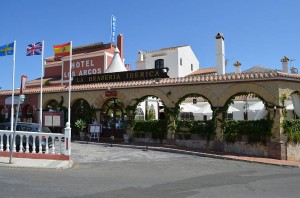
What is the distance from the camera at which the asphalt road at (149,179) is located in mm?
7977

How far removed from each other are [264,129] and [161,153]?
5763mm

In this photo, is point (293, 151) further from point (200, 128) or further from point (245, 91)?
point (200, 128)

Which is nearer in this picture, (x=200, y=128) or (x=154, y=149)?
(x=154, y=149)

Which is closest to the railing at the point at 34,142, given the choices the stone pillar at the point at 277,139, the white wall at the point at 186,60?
the stone pillar at the point at 277,139

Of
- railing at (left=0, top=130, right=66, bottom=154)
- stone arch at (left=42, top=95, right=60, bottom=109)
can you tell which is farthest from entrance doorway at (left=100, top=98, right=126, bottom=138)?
railing at (left=0, top=130, right=66, bottom=154)

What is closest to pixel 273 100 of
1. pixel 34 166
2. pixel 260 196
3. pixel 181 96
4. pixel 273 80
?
pixel 273 80

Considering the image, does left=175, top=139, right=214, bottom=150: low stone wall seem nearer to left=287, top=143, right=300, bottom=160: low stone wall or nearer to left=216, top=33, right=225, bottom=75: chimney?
left=287, top=143, right=300, bottom=160: low stone wall

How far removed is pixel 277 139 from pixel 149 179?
9.29 m

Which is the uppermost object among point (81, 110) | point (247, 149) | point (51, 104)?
point (51, 104)

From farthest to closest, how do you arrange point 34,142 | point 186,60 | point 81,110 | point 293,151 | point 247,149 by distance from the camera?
point 186,60
point 81,110
point 247,149
point 293,151
point 34,142

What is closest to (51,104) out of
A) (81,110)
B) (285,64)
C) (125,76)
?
(81,110)

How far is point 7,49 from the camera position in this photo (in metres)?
17.0

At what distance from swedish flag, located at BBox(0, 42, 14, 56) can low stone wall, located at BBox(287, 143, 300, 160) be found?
617 inches

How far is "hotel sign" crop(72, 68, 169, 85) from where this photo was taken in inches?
867
